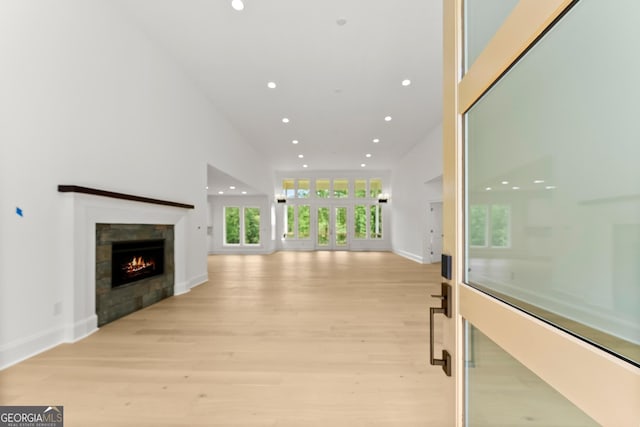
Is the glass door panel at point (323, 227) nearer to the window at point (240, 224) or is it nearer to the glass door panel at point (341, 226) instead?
the glass door panel at point (341, 226)

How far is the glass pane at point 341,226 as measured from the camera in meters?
14.9

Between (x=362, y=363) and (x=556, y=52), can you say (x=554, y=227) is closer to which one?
(x=556, y=52)

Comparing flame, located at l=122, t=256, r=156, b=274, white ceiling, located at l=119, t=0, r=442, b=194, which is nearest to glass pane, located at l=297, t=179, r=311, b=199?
white ceiling, located at l=119, t=0, r=442, b=194

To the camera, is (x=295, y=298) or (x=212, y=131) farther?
(x=212, y=131)

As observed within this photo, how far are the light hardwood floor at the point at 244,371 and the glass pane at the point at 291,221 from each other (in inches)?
422

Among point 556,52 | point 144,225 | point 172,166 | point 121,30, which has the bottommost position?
point 144,225

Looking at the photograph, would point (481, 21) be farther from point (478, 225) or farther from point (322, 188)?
point (322, 188)

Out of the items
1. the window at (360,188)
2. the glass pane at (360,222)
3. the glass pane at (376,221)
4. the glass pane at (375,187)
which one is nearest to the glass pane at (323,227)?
the glass pane at (360,222)

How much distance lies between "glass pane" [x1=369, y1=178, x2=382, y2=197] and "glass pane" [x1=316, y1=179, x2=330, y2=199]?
2210 millimetres

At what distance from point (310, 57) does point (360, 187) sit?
413 inches

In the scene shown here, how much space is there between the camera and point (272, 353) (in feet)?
Result: 8.89

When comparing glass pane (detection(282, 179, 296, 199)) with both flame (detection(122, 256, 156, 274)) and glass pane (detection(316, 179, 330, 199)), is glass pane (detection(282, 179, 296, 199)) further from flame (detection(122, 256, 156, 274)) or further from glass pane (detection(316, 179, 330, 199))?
flame (detection(122, 256, 156, 274))

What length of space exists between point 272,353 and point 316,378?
0.60 metres

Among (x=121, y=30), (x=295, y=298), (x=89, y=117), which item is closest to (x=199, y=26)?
(x=121, y=30)
